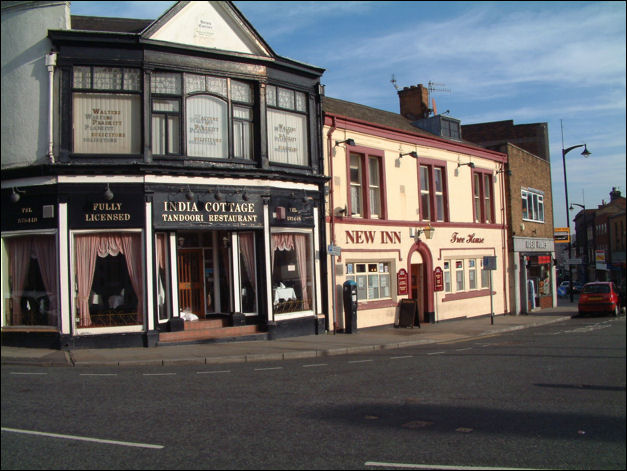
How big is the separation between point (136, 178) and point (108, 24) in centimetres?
514

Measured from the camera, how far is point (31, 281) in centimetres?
1568

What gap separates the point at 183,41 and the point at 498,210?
18.1 m

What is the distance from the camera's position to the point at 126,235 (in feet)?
52.0

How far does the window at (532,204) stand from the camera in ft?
103

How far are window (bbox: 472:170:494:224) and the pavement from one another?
7757 mm

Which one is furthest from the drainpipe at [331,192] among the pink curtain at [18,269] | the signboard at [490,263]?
the pink curtain at [18,269]

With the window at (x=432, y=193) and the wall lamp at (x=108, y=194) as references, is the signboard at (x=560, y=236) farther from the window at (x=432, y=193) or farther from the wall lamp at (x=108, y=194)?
the wall lamp at (x=108, y=194)

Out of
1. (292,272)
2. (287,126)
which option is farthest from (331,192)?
(292,272)

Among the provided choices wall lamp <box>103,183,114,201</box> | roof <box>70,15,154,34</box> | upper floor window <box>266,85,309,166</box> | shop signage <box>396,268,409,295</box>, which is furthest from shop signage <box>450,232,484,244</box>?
wall lamp <box>103,183,114,201</box>

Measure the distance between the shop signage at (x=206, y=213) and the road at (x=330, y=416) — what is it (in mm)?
5242

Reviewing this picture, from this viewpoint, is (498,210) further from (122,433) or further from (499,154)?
(122,433)

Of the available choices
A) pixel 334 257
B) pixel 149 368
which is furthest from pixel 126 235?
pixel 334 257

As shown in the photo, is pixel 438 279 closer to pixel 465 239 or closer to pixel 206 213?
pixel 465 239

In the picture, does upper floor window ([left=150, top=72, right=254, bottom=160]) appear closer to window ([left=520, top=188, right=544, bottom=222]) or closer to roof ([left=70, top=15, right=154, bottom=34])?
roof ([left=70, top=15, right=154, bottom=34])
